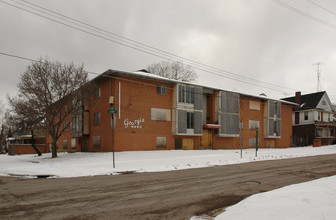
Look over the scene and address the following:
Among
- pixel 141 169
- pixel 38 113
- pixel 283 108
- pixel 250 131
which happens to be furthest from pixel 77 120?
pixel 283 108

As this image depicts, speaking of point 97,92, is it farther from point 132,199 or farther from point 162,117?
point 132,199

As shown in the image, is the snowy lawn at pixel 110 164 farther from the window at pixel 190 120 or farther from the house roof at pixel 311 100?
the house roof at pixel 311 100

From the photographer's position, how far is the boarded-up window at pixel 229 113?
33.8 m

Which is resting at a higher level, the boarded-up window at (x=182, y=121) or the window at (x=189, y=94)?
the window at (x=189, y=94)

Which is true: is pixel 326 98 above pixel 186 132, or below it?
above

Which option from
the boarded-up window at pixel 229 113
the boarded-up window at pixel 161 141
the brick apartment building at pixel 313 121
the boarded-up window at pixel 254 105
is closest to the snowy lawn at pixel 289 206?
the boarded-up window at pixel 161 141

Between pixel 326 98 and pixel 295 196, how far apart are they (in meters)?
53.8

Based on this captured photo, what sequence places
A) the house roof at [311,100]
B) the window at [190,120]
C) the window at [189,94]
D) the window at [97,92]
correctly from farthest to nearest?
the house roof at [311,100] < the window at [189,94] < the window at [190,120] < the window at [97,92]

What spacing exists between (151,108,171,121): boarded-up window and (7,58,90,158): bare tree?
24.7 feet

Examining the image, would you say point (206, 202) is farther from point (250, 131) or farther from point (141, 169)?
point (250, 131)

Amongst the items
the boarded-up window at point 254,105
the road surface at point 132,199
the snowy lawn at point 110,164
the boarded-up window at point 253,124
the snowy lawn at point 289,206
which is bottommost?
the snowy lawn at point 110,164

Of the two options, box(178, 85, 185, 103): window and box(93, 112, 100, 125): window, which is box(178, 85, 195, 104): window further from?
box(93, 112, 100, 125): window

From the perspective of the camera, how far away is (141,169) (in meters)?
15.7

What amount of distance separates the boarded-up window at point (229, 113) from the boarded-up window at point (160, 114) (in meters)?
8.10
